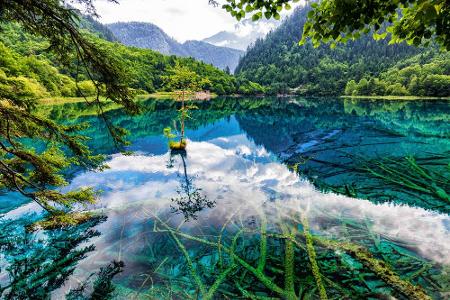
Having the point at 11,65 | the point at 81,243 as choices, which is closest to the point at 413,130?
the point at 81,243

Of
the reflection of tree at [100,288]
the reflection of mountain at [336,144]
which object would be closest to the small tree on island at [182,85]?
the reflection of mountain at [336,144]

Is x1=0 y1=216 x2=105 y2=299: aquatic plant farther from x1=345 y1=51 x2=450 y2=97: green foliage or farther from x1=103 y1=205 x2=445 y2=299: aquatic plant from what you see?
x1=345 y1=51 x2=450 y2=97: green foliage

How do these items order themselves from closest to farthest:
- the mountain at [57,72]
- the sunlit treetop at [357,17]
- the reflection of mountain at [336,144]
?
the sunlit treetop at [357,17], the mountain at [57,72], the reflection of mountain at [336,144]

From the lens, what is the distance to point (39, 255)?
9430mm

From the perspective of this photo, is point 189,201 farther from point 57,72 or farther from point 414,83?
point 414,83

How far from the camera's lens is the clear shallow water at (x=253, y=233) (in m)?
8.07

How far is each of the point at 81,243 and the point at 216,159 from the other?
15892mm

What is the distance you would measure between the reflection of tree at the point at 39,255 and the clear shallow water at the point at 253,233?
41 mm

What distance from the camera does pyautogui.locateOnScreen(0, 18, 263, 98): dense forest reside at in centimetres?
2232

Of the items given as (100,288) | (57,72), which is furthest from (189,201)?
(57,72)

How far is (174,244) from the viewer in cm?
1041

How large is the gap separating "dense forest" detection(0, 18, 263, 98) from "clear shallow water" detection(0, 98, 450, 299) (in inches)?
232

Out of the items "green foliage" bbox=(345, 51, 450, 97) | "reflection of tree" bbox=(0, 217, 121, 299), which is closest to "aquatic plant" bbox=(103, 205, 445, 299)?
"reflection of tree" bbox=(0, 217, 121, 299)

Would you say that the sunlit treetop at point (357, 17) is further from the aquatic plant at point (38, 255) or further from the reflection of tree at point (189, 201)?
the reflection of tree at point (189, 201)
